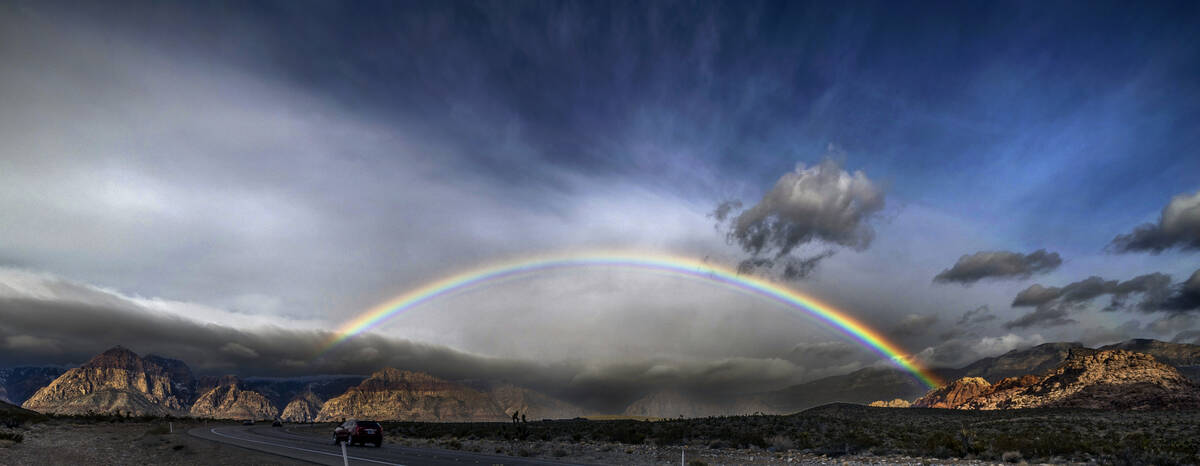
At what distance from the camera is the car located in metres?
36.9

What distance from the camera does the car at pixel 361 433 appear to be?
36938mm

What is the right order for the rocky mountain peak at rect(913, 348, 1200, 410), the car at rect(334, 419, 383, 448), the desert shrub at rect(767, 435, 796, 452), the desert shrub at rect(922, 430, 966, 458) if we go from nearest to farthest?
the desert shrub at rect(922, 430, 966, 458)
the desert shrub at rect(767, 435, 796, 452)
the car at rect(334, 419, 383, 448)
the rocky mountain peak at rect(913, 348, 1200, 410)

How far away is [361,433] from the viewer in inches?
1453

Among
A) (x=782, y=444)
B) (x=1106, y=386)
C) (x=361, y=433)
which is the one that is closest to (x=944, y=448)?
(x=782, y=444)

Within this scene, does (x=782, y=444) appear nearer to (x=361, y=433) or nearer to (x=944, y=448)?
(x=944, y=448)

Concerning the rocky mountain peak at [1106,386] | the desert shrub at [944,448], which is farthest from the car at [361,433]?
the rocky mountain peak at [1106,386]

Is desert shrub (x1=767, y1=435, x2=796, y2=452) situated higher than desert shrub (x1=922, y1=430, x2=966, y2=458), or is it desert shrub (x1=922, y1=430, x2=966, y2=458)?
desert shrub (x1=922, y1=430, x2=966, y2=458)

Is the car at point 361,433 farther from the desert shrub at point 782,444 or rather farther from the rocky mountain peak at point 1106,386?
the rocky mountain peak at point 1106,386

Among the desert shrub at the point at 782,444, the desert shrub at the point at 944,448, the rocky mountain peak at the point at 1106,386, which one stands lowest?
the desert shrub at the point at 782,444

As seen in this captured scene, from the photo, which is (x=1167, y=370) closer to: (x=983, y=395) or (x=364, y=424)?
(x=983, y=395)

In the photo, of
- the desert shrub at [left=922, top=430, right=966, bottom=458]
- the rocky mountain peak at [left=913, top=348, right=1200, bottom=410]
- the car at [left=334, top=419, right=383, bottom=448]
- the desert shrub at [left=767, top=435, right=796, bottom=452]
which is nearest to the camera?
the desert shrub at [left=922, top=430, right=966, bottom=458]

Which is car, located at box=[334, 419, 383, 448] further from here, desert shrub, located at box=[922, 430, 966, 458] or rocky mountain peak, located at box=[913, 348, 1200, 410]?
rocky mountain peak, located at box=[913, 348, 1200, 410]

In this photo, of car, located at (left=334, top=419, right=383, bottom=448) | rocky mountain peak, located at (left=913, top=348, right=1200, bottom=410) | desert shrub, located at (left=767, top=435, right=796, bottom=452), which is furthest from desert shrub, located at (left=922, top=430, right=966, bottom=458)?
rocky mountain peak, located at (left=913, top=348, right=1200, bottom=410)

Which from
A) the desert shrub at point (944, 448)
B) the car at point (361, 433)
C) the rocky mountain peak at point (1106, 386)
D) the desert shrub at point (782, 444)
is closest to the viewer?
the desert shrub at point (944, 448)
